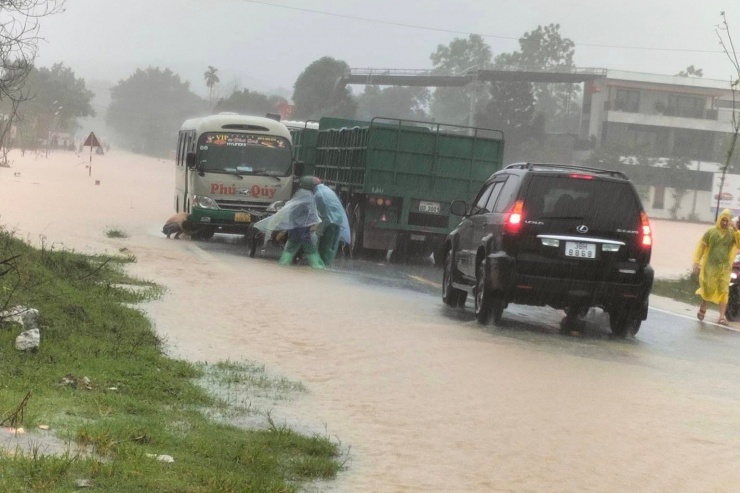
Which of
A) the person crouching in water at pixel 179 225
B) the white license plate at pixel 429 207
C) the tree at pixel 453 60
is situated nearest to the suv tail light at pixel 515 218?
the white license plate at pixel 429 207

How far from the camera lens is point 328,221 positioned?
21.8 metres

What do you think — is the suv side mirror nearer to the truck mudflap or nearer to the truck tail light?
the truck tail light

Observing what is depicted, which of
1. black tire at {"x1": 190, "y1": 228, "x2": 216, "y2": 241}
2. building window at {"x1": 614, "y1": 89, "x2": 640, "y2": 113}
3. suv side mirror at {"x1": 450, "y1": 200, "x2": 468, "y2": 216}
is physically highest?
building window at {"x1": 614, "y1": 89, "x2": 640, "y2": 113}

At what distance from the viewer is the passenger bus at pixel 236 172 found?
25.4 meters

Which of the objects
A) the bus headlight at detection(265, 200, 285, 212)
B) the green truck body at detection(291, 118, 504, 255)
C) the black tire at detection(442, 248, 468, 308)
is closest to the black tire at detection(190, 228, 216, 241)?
the bus headlight at detection(265, 200, 285, 212)

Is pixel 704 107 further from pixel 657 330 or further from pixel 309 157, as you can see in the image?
pixel 657 330

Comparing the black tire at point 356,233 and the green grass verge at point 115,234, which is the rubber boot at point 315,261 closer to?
the black tire at point 356,233

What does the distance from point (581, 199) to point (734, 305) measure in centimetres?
604

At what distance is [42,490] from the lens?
17.6 ft

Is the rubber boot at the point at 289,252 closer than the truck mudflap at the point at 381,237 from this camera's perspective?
Yes

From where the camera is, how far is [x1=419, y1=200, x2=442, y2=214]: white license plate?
24.5 m

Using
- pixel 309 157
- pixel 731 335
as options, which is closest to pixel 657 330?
pixel 731 335

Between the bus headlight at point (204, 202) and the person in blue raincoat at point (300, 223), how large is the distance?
11.2 feet

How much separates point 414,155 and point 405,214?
3.81 feet
